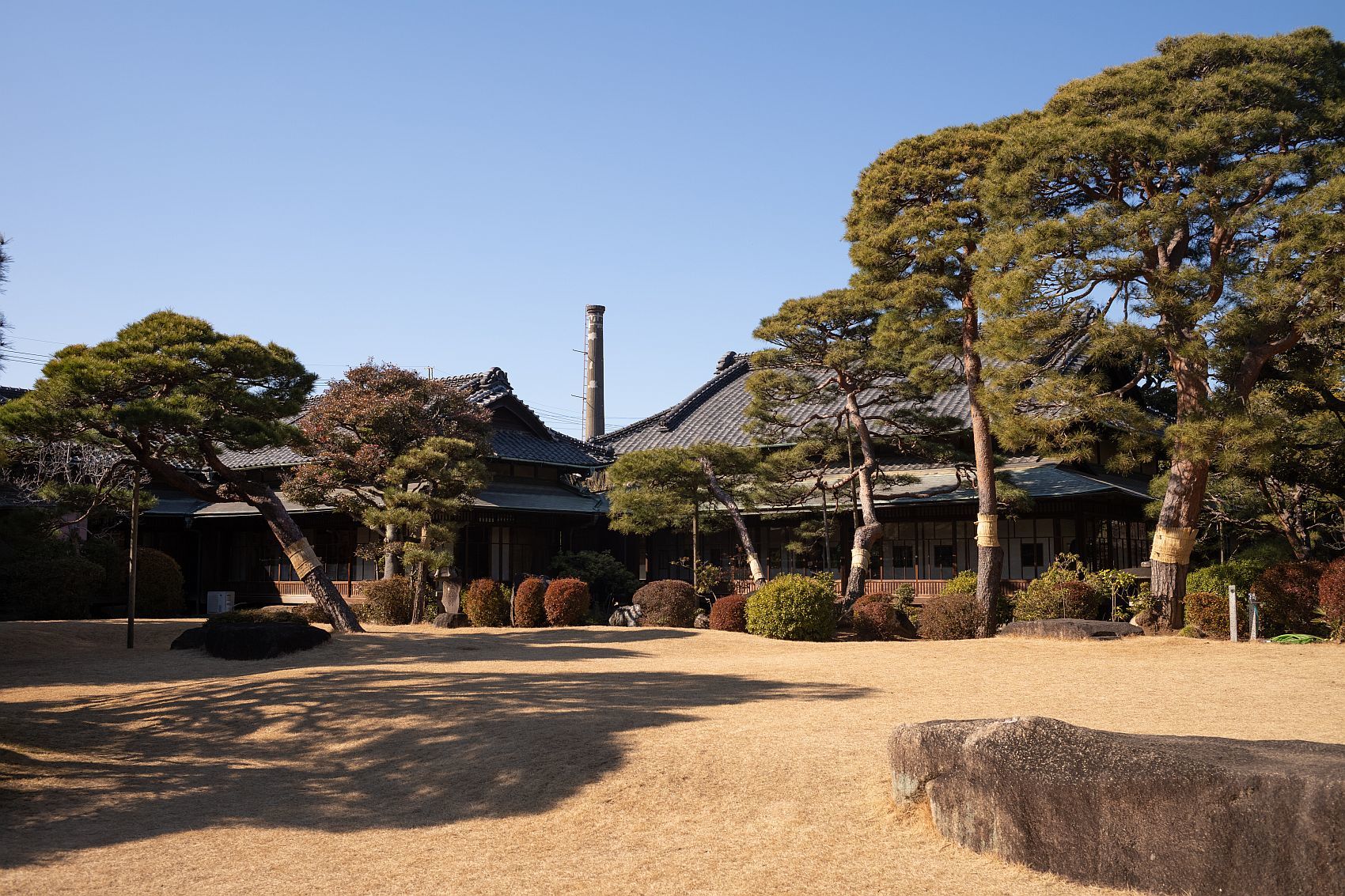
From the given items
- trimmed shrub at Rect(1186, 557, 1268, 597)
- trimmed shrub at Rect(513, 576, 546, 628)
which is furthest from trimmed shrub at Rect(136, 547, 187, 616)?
trimmed shrub at Rect(1186, 557, 1268, 597)

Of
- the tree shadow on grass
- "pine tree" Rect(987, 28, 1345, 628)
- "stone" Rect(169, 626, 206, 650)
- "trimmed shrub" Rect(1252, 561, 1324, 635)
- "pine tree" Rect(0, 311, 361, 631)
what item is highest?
"pine tree" Rect(987, 28, 1345, 628)

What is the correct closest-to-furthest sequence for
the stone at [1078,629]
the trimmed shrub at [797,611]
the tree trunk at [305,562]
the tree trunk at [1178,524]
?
1. the stone at [1078,629]
2. the tree trunk at [1178,524]
3. the tree trunk at [305,562]
4. the trimmed shrub at [797,611]

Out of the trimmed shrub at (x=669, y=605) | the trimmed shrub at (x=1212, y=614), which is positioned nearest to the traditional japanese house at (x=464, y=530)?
the trimmed shrub at (x=669, y=605)

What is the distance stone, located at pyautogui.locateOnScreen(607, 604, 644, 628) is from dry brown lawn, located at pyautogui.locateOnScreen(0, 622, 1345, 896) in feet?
20.1

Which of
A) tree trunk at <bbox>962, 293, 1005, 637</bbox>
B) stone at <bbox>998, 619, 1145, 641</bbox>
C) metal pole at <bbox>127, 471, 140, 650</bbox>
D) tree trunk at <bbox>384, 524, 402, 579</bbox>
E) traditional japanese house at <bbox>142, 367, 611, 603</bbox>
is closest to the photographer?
metal pole at <bbox>127, 471, 140, 650</bbox>

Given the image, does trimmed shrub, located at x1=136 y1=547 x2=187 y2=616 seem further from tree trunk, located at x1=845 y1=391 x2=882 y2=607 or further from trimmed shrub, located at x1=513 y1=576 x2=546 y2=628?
tree trunk, located at x1=845 y1=391 x2=882 y2=607

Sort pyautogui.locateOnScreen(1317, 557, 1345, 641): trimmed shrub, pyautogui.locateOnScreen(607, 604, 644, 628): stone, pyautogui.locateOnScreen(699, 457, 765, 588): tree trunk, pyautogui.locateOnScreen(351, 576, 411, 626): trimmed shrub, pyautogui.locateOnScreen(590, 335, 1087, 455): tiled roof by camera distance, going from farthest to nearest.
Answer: pyautogui.locateOnScreen(590, 335, 1087, 455): tiled roof → pyautogui.locateOnScreen(699, 457, 765, 588): tree trunk → pyautogui.locateOnScreen(351, 576, 411, 626): trimmed shrub → pyautogui.locateOnScreen(607, 604, 644, 628): stone → pyautogui.locateOnScreen(1317, 557, 1345, 641): trimmed shrub

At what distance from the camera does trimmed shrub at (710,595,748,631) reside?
19.3 metres

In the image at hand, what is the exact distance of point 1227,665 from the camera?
1237 cm

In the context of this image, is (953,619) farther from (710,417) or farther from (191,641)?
(710,417)

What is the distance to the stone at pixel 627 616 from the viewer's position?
2066 centimetres

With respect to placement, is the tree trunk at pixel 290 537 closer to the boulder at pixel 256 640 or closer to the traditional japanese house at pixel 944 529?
the boulder at pixel 256 640

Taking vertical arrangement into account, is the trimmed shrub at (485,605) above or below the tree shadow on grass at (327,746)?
above

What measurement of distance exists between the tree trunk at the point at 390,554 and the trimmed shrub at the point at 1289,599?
1582cm
